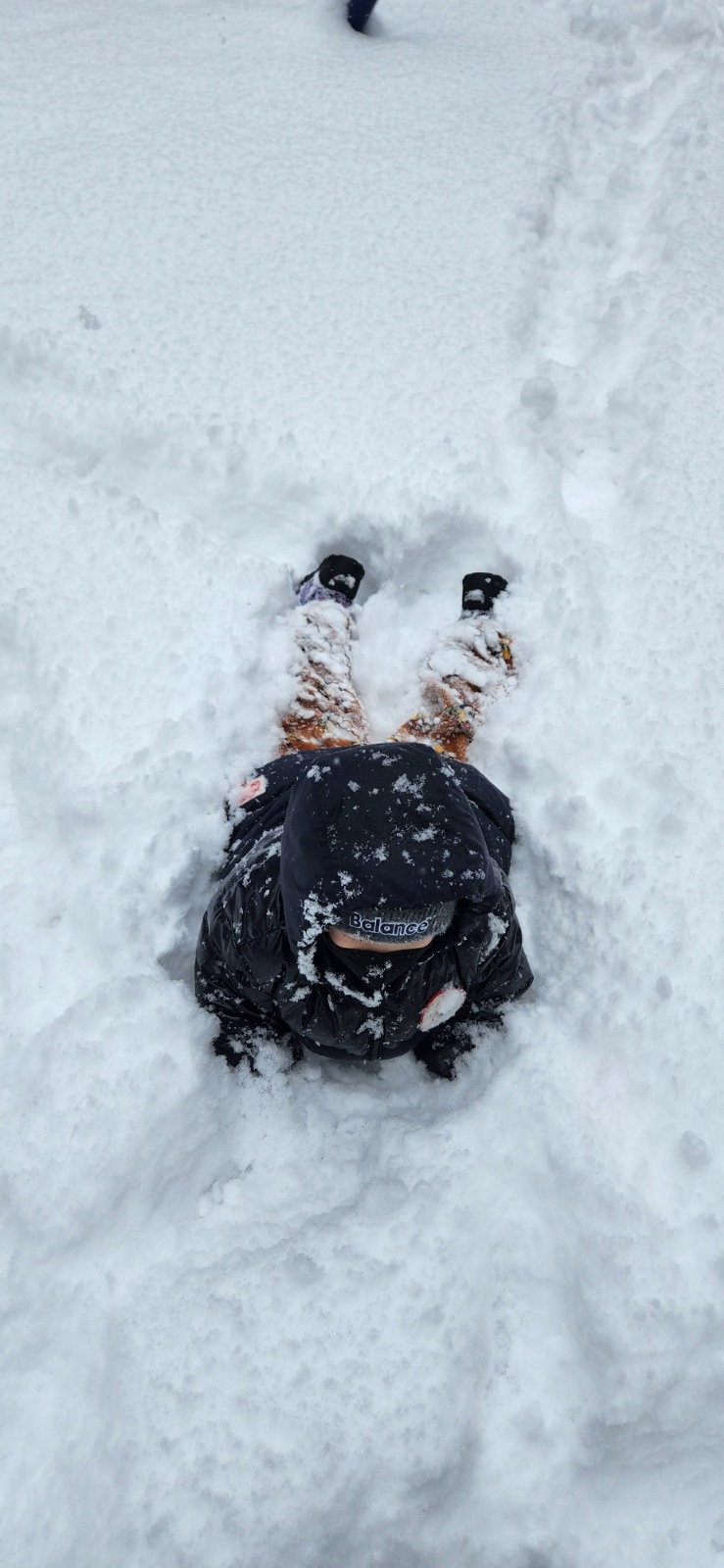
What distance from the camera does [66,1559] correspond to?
1.52m

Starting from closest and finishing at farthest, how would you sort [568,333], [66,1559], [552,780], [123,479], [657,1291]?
[66,1559], [657,1291], [552,780], [123,479], [568,333]

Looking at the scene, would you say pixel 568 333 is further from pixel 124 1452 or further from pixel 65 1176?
pixel 124 1452

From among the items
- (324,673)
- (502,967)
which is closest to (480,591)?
(324,673)

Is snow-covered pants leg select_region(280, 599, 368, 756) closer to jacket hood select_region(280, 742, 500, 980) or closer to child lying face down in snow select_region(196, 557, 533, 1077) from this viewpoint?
child lying face down in snow select_region(196, 557, 533, 1077)

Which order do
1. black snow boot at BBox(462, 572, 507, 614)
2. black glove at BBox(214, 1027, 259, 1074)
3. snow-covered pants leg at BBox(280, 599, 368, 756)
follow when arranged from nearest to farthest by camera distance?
black glove at BBox(214, 1027, 259, 1074), snow-covered pants leg at BBox(280, 599, 368, 756), black snow boot at BBox(462, 572, 507, 614)

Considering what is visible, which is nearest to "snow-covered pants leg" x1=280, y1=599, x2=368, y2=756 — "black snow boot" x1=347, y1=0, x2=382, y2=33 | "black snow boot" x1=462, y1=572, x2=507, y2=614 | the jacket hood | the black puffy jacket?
the black puffy jacket

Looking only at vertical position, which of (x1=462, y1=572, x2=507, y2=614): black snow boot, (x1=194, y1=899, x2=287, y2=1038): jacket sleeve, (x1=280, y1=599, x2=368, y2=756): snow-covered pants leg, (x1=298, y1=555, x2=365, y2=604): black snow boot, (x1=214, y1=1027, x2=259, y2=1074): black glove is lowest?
(x1=214, y1=1027, x2=259, y2=1074): black glove

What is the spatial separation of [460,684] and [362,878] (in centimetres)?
121

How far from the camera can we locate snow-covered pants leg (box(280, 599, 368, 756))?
7.29 feet

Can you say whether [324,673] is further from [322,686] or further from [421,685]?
[421,685]

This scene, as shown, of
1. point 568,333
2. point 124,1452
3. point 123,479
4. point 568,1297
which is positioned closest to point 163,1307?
point 124,1452

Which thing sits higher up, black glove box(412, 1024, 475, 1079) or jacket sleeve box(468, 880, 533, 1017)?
jacket sleeve box(468, 880, 533, 1017)

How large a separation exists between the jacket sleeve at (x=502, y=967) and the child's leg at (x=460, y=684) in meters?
0.60

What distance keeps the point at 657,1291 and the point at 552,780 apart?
1.14 metres
